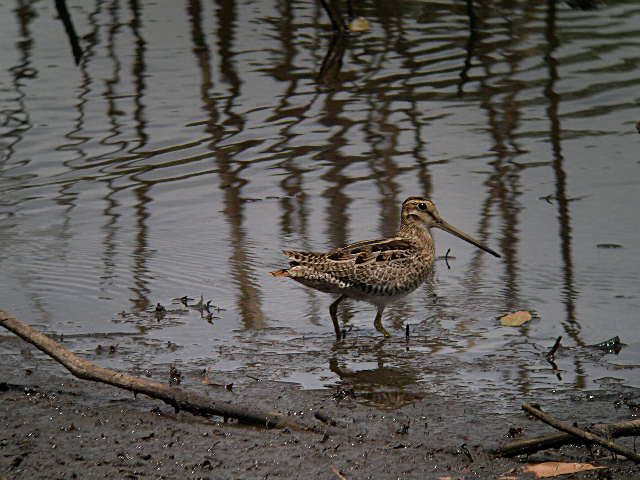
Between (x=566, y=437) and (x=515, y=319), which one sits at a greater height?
(x=566, y=437)

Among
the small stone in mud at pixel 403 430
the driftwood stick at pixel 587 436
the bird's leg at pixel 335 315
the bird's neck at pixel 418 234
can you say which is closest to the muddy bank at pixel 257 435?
the small stone in mud at pixel 403 430

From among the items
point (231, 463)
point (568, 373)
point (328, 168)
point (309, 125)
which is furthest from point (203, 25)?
point (231, 463)

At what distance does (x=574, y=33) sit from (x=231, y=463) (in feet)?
29.7

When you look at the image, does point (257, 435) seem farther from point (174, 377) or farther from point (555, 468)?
point (555, 468)

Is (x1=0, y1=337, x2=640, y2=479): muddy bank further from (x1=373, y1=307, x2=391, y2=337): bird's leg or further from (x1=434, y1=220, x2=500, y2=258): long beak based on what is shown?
(x1=434, y1=220, x2=500, y2=258): long beak

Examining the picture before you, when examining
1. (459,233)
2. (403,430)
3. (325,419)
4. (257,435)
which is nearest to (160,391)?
(257,435)

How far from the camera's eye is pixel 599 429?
171 inches

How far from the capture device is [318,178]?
8.89 meters

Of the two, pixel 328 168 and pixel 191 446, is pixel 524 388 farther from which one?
pixel 328 168

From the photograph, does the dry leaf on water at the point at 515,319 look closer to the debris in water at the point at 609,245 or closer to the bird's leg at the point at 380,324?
the bird's leg at the point at 380,324

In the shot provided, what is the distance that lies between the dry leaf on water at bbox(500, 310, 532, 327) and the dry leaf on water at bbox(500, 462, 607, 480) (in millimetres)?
1919

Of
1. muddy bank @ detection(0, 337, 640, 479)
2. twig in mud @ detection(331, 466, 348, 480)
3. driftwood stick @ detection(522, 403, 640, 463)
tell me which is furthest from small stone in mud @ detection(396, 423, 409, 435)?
driftwood stick @ detection(522, 403, 640, 463)

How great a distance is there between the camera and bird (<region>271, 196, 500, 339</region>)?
643cm

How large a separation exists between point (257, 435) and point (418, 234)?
248 centimetres
